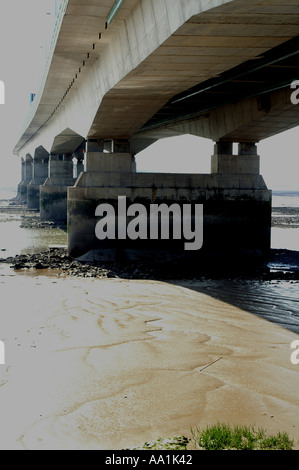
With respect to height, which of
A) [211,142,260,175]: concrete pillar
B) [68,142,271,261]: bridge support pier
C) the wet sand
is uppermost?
[211,142,260,175]: concrete pillar

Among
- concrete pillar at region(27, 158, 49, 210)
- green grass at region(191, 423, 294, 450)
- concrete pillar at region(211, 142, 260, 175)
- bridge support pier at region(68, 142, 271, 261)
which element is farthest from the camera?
concrete pillar at region(27, 158, 49, 210)

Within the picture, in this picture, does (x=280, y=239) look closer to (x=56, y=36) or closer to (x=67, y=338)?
(x=56, y=36)

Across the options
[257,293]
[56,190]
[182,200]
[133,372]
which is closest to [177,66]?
[257,293]

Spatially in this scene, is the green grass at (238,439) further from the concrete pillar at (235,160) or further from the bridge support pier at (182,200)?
the concrete pillar at (235,160)

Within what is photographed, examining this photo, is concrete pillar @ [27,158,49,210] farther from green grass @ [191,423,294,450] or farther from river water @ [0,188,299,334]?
green grass @ [191,423,294,450]

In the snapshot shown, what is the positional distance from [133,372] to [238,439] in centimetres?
256

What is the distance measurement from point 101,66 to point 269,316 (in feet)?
32.8

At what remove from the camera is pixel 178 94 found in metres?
20.2

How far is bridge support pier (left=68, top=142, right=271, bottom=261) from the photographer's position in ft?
65.7

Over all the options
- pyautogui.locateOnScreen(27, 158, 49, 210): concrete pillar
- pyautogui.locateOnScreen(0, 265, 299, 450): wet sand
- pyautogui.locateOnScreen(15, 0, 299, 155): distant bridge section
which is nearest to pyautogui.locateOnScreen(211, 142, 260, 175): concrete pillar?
pyautogui.locateOnScreen(15, 0, 299, 155): distant bridge section

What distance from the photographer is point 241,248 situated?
21312 millimetres

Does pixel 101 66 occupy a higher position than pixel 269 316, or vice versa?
pixel 101 66

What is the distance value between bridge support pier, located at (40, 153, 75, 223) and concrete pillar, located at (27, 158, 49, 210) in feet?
39.1

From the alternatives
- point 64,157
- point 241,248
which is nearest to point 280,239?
point 241,248
